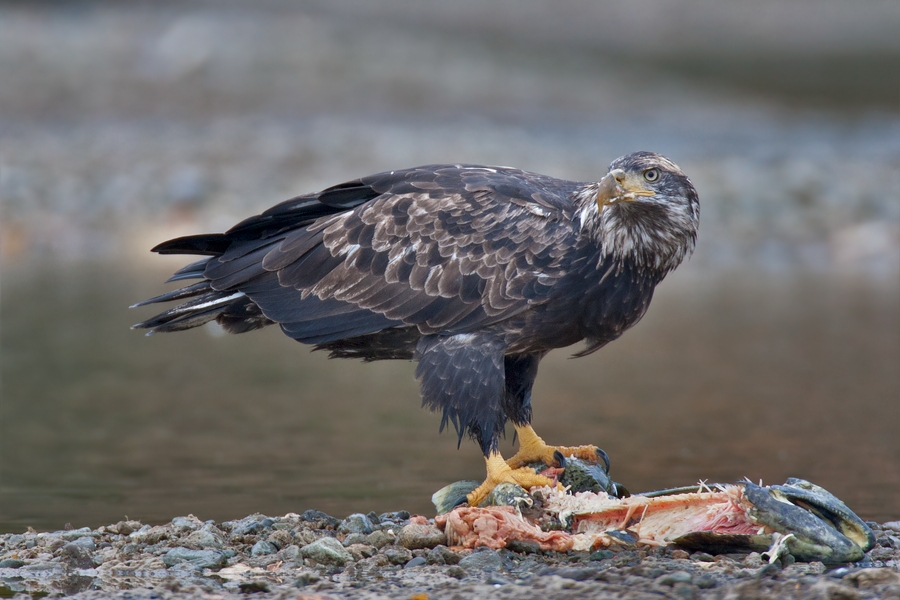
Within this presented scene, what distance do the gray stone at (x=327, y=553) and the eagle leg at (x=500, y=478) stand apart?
95 centimetres

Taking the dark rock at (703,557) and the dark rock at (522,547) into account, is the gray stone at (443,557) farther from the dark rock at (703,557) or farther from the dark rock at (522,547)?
the dark rock at (703,557)

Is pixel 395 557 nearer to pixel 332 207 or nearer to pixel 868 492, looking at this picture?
pixel 332 207

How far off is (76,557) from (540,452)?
2.67 metres

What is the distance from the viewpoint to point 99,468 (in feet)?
29.0

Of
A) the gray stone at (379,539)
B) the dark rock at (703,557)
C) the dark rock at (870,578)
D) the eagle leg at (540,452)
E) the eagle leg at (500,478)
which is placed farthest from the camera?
the eagle leg at (540,452)

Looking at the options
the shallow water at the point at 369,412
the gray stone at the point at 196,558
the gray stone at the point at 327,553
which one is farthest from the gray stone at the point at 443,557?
the shallow water at the point at 369,412

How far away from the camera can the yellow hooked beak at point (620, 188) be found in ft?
20.4

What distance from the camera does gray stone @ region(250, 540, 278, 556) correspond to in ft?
20.0

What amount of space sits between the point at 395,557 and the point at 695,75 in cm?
3385

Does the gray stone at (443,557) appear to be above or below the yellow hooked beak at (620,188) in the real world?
below

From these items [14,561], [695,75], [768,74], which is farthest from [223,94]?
[14,561]

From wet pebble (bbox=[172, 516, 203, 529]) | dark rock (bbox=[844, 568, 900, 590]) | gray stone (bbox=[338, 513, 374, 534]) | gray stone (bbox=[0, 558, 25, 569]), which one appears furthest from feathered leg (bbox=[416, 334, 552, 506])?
gray stone (bbox=[0, 558, 25, 569])

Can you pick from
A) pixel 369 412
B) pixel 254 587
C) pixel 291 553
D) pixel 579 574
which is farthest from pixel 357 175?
pixel 579 574

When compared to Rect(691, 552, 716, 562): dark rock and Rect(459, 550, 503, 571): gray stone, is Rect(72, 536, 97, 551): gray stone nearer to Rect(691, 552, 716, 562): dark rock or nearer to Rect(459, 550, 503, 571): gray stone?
Rect(459, 550, 503, 571): gray stone
